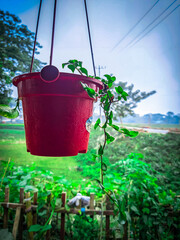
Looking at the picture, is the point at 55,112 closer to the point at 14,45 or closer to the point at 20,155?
the point at 20,155

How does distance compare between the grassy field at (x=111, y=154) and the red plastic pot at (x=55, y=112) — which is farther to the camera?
the grassy field at (x=111, y=154)

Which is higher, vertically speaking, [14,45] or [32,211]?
[14,45]

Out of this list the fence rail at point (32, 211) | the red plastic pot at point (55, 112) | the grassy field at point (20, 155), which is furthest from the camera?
the grassy field at point (20, 155)

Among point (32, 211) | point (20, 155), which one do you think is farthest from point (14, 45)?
point (32, 211)

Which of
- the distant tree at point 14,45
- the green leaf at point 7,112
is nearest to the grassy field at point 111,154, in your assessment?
the distant tree at point 14,45

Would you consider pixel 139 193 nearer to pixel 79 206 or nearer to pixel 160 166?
pixel 79 206

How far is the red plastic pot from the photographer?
41cm

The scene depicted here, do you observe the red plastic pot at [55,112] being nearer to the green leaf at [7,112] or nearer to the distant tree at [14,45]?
the green leaf at [7,112]

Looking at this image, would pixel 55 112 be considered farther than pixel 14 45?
No

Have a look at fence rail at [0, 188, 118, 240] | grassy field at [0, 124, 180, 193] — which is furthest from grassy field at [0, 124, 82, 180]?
fence rail at [0, 188, 118, 240]

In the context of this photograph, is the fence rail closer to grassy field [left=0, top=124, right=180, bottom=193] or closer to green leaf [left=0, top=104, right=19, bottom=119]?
green leaf [left=0, top=104, right=19, bottom=119]

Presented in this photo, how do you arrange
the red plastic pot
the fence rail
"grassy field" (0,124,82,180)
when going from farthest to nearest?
"grassy field" (0,124,82,180) → the fence rail → the red plastic pot

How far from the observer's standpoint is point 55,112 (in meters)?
0.43

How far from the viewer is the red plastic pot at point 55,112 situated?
41 centimetres
